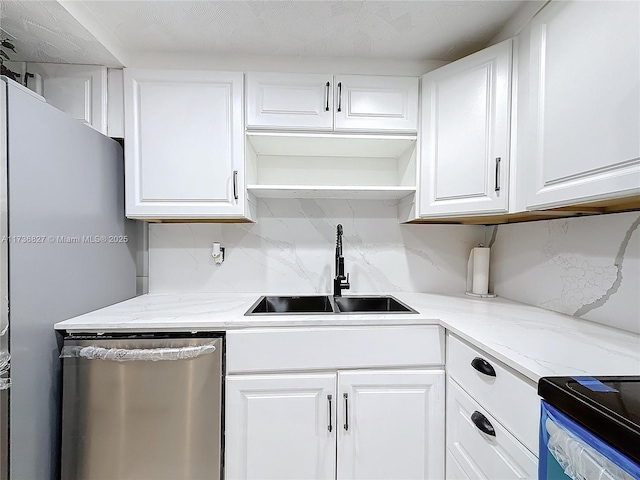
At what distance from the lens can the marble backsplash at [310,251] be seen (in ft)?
5.89

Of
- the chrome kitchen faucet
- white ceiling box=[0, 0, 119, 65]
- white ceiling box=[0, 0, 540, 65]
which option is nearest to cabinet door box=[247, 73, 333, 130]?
white ceiling box=[0, 0, 540, 65]

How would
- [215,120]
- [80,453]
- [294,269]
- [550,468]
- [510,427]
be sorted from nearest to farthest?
[550,468], [510,427], [80,453], [215,120], [294,269]

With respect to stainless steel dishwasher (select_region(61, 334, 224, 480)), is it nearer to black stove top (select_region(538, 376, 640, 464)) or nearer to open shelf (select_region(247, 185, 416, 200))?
open shelf (select_region(247, 185, 416, 200))

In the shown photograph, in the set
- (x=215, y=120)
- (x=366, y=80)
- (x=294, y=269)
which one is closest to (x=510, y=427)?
(x=294, y=269)

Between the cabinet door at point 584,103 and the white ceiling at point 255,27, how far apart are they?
399 mm

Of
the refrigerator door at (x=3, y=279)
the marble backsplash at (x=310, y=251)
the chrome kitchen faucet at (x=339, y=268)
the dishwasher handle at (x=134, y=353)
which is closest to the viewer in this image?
the refrigerator door at (x=3, y=279)

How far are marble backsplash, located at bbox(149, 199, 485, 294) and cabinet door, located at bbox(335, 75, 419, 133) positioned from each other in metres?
0.48

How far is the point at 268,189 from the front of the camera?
1.52 meters

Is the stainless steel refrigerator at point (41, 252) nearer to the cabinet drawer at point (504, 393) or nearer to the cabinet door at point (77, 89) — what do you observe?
the cabinet door at point (77, 89)

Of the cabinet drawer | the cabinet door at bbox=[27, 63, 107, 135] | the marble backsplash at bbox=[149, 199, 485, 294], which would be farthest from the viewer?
the marble backsplash at bbox=[149, 199, 485, 294]

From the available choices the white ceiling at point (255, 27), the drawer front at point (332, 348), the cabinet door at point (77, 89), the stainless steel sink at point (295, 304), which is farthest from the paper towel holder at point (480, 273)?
the cabinet door at point (77, 89)

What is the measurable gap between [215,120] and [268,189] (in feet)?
1.41

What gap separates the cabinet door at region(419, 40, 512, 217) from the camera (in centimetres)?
128

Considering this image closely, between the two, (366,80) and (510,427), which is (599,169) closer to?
(510,427)
